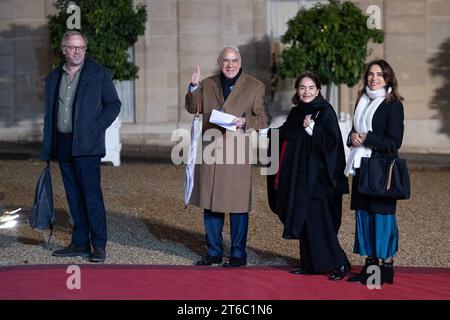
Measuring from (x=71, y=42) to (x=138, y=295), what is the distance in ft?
7.94

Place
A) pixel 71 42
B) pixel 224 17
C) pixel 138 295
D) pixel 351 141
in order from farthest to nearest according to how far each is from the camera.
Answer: pixel 224 17 → pixel 71 42 → pixel 351 141 → pixel 138 295

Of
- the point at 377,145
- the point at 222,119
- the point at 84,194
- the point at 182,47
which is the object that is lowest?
the point at 84,194

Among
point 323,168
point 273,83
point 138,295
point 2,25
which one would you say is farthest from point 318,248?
point 2,25

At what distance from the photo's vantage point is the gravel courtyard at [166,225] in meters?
8.84

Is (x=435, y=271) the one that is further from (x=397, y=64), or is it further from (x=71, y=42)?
(x=397, y=64)

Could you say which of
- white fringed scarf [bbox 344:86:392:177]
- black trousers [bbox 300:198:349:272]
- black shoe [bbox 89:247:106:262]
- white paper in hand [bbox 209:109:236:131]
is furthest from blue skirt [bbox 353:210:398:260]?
black shoe [bbox 89:247:106:262]

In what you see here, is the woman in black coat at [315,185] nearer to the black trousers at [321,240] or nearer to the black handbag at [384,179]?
the black trousers at [321,240]

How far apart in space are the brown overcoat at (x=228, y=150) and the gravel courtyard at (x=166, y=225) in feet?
1.99

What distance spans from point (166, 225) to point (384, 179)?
11.6 ft

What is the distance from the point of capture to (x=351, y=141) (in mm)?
7684

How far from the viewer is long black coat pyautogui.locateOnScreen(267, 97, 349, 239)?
25.6 ft

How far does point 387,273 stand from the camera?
755 centimetres

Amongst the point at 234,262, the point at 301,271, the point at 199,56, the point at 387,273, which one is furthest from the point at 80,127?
the point at 199,56

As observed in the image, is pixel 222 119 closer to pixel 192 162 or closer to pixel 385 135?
pixel 192 162
